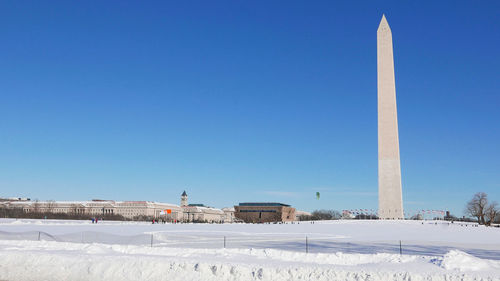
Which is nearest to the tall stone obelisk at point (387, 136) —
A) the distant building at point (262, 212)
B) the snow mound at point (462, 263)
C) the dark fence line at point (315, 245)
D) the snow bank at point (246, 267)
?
the dark fence line at point (315, 245)

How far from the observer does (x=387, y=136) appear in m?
61.9

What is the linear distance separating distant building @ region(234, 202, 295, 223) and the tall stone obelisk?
97710 millimetres

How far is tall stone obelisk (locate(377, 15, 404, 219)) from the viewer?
200 ft

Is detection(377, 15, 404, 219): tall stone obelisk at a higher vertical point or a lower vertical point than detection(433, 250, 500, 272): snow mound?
higher

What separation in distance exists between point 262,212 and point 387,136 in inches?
4158

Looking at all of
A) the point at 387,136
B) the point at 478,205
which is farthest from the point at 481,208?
the point at 387,136

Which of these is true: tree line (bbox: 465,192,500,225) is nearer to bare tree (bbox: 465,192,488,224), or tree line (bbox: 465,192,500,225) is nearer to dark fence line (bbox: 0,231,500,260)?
bare tree (bbox: 465,192,488,224)

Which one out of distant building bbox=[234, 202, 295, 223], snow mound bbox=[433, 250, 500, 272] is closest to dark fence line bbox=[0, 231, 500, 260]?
snow mound bbox=[433, 250, 500, 272]

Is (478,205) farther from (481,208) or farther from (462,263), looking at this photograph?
(462,263)

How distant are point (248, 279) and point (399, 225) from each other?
41858mm

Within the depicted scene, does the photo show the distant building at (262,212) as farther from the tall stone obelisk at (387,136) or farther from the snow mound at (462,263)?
the snow mound at (462,263)

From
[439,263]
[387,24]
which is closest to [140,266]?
[439,263]

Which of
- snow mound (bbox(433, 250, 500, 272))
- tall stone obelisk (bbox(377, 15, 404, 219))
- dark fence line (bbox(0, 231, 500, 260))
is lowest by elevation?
dark fence line (bbox(0, 231, 500, 260))

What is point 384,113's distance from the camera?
6244cm
